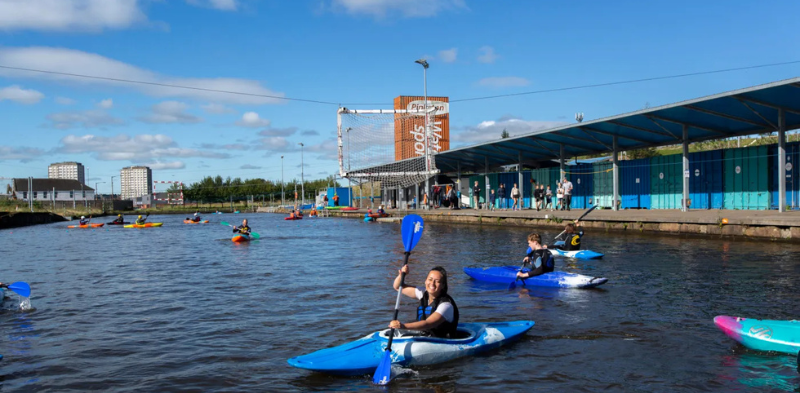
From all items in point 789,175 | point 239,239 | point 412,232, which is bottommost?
point 239,239

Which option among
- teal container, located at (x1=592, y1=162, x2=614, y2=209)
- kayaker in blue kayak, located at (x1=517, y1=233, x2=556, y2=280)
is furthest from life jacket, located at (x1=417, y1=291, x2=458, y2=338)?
teal container, located at (x1=592, y1=162, x2=614, y2=209)

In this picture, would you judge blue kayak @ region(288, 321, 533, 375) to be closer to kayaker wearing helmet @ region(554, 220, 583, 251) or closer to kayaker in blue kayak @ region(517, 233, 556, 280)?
A: kayaker in blue kayak @ region(517, 233, 556, 280)

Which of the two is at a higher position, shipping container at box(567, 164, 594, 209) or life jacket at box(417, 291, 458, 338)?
shipping container at box(567, 164, 594, 209)

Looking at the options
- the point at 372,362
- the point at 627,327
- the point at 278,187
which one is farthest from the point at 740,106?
the point at 278,187

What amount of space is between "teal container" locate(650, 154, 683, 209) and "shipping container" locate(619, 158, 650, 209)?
33 centimetres

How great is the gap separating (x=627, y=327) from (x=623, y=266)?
6.29m

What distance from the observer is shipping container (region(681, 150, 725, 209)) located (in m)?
24.8

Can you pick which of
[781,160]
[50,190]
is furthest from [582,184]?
[50,190]

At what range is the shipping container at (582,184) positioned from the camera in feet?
104

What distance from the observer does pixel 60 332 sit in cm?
920

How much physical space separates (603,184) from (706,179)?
5983mm

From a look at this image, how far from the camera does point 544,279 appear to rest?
12.0 m

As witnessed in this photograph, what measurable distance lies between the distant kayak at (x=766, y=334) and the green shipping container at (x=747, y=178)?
18.2m

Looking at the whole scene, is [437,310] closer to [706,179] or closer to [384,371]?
[384,371]
